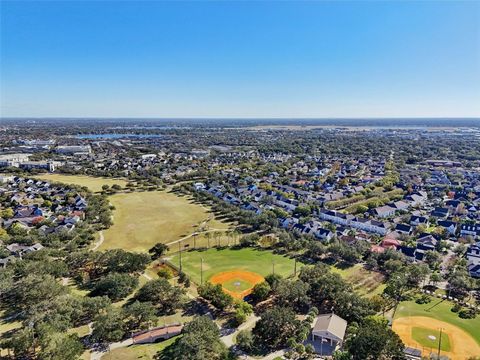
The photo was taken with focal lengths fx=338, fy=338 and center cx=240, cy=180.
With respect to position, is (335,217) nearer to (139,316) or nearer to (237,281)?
(237,281)

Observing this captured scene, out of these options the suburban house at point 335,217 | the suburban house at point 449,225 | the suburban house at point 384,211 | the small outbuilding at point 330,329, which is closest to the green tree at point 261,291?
the small outbuilding at point 330,329

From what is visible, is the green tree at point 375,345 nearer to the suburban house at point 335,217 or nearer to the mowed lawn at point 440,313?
the mowed lawn at point 440,313

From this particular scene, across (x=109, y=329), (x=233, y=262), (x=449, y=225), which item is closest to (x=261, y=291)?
(x=233, y=262)

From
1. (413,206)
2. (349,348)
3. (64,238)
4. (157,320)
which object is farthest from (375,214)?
(64,238)

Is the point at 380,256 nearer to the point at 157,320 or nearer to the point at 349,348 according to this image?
the point at 349,348

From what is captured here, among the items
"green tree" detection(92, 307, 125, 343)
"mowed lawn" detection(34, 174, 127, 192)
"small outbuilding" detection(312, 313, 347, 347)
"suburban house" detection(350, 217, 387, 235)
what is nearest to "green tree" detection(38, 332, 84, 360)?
"green tree" detection(92, 307, 125, 343)

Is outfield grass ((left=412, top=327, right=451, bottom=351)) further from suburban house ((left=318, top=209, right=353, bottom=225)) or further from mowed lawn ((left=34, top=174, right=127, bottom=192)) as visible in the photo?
mowed lawn ((left=34, top=174, right=127, bottom=192))
